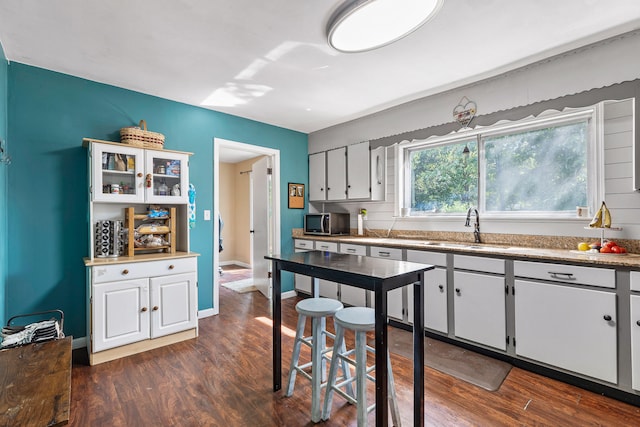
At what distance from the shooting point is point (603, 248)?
2.30m

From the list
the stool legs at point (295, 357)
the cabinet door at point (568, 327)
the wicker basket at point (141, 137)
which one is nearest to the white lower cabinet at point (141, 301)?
the wicker basket at point (141, 137)

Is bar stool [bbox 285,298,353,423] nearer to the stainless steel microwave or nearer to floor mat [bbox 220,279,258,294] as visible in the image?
the stainless steel microwave

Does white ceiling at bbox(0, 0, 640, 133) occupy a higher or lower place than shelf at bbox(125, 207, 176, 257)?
higher

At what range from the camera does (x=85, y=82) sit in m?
2.90

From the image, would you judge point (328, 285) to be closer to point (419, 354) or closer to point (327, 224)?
point (327, 224)

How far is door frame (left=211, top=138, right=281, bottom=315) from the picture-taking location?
3748 millimetres

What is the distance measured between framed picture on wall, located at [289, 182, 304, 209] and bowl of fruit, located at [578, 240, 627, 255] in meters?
3.28

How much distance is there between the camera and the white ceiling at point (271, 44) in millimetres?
1943

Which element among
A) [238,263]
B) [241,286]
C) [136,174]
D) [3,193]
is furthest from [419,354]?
[238,263]

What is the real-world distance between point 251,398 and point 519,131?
3.23 metres

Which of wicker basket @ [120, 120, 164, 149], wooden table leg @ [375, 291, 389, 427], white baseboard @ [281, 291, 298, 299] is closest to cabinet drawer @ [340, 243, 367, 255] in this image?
white baseboard @ [281, 291, 298, 299]

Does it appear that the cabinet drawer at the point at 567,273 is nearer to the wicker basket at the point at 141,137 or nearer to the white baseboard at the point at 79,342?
the wicker basket at the point at 141,137

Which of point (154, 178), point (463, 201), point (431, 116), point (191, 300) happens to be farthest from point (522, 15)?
point (191, 300)

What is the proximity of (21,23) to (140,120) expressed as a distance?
1.17m
